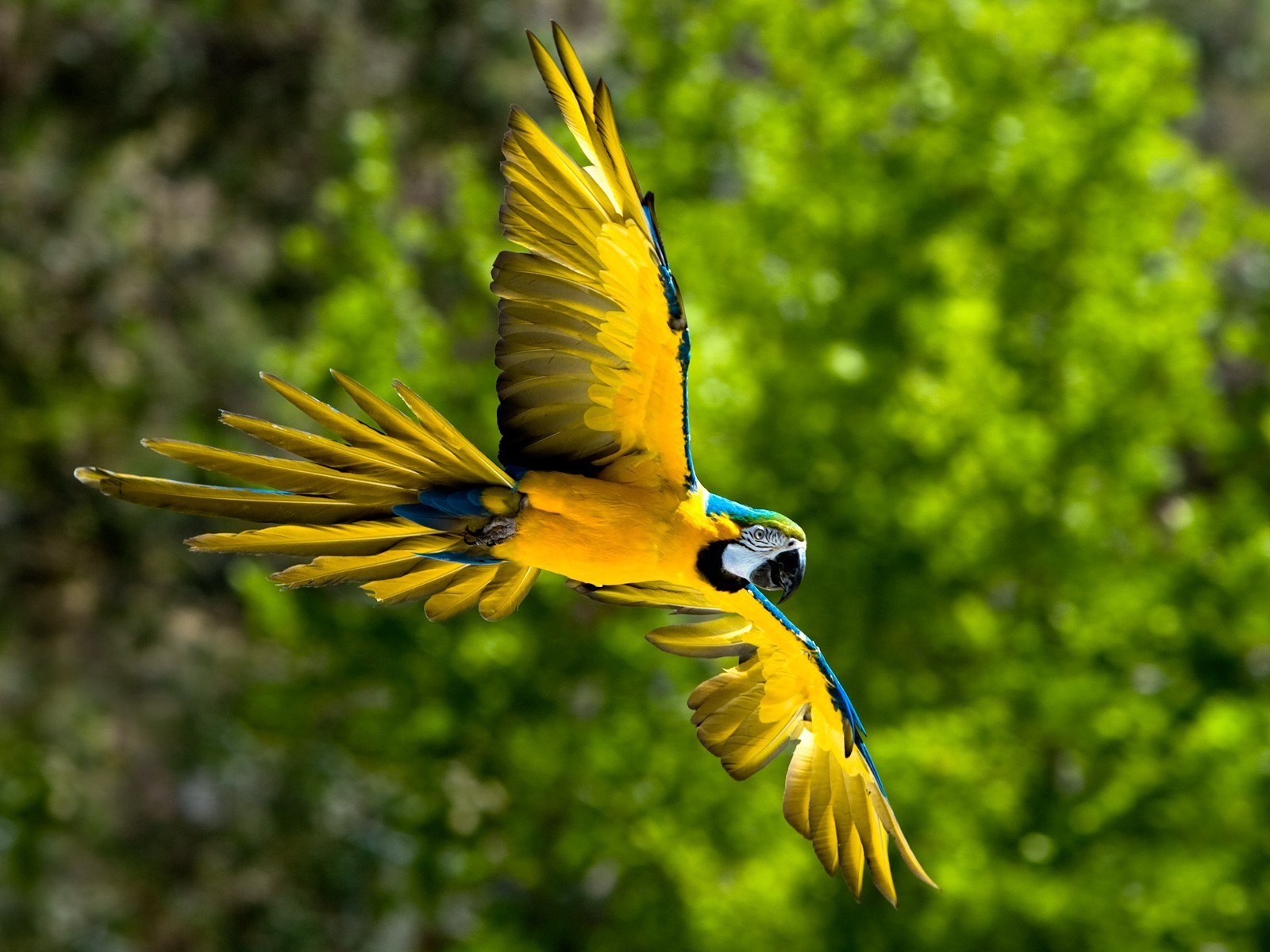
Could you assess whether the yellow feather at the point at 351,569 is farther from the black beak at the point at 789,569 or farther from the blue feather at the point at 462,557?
the black beak at the point at 789,569

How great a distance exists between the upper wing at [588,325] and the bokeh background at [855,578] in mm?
5819

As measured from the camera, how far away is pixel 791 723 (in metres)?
3.48

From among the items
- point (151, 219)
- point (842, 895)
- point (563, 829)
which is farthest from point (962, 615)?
point (151, 219)

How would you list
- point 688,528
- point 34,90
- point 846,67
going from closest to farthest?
point 688,528 → point 846,67 → point 34,90

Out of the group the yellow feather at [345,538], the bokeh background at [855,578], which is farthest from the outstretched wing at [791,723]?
the bokeh background at [855,578]

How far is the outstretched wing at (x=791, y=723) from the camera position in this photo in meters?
3.27

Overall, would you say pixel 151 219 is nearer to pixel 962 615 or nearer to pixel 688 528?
pixel 962 615

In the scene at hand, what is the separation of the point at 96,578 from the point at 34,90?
5.84 meters

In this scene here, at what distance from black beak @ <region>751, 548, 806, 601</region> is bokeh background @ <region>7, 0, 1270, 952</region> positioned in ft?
18.7

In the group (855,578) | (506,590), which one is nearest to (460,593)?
(506,590)

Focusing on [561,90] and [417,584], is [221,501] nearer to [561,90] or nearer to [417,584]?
[417,584]

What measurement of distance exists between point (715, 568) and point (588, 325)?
49 centimetres

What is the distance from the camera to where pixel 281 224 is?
18.8m

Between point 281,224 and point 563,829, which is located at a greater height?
point 281,224
